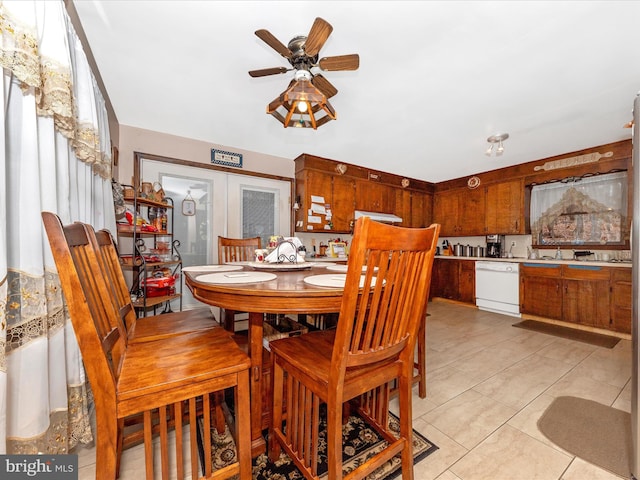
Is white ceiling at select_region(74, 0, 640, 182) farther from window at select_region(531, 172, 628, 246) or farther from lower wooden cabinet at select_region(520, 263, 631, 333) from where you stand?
lower wooden cabinet at select_region(520, 263, 631, 333)

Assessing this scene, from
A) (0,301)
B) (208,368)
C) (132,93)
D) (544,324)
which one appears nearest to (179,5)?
(132,93)

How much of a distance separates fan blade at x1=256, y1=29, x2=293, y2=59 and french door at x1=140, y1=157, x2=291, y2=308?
7.70ft

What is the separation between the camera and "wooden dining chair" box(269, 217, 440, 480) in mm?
842

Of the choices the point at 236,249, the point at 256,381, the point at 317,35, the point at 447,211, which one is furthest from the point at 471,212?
the point at 256,381

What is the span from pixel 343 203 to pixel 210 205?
6.97ft

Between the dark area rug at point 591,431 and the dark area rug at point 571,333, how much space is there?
5.51 ft

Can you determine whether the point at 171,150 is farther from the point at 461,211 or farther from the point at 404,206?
the point at 461,211

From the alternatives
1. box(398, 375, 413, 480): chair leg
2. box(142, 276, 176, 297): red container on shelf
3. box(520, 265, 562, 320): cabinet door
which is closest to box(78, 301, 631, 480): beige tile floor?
box(398, 375, 413, 480): chair leg

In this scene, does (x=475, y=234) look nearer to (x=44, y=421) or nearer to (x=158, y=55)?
(x=158, y=55)

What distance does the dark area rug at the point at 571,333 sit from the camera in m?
2.92

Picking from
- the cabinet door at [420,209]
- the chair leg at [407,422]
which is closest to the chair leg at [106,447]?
the chair leg at [407,422]

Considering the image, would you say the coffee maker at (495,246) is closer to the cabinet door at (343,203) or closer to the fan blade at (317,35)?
the cabinet door at (343,203)

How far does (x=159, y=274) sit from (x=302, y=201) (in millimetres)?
2184

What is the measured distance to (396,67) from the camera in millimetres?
1956
